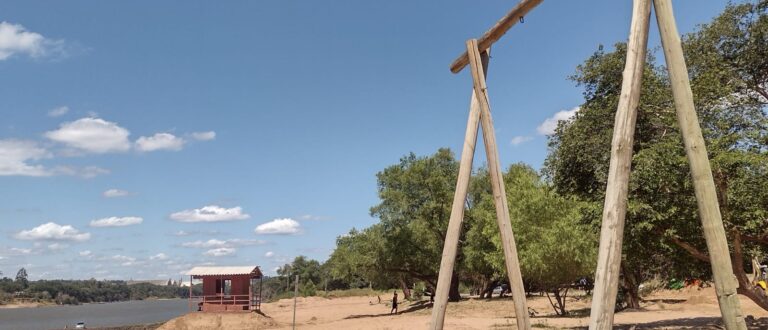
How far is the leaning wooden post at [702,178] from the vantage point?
6.10 m

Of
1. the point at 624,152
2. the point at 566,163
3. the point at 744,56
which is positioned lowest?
the point at 624,152

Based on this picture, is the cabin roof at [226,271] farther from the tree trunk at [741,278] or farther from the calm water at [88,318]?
the tree trunk at [741,278]

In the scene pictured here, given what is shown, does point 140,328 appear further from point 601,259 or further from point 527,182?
point 601,259

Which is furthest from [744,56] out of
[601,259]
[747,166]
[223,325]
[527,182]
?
[223,325]

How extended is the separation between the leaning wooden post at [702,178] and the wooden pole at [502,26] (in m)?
2.35

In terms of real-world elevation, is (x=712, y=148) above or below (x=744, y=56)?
below

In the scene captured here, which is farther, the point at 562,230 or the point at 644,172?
the point at 562,230

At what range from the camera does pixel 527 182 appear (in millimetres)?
36062

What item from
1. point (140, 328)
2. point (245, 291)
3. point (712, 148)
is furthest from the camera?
point (140, 328)

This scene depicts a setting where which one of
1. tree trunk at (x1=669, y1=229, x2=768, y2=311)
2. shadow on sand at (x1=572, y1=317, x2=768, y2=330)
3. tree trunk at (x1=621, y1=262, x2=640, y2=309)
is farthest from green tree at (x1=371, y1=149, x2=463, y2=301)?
tree trunk at (x1=669, y1=229, x2=768, y2=311)

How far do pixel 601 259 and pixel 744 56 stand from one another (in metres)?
15.3

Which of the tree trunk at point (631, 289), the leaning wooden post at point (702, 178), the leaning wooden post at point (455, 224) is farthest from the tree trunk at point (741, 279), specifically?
the tree trunk at point (631, 289)

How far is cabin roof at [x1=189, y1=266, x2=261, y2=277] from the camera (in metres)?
41.9

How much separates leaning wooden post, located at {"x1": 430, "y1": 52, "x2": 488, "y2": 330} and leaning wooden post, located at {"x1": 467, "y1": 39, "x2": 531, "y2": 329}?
0.17 m
